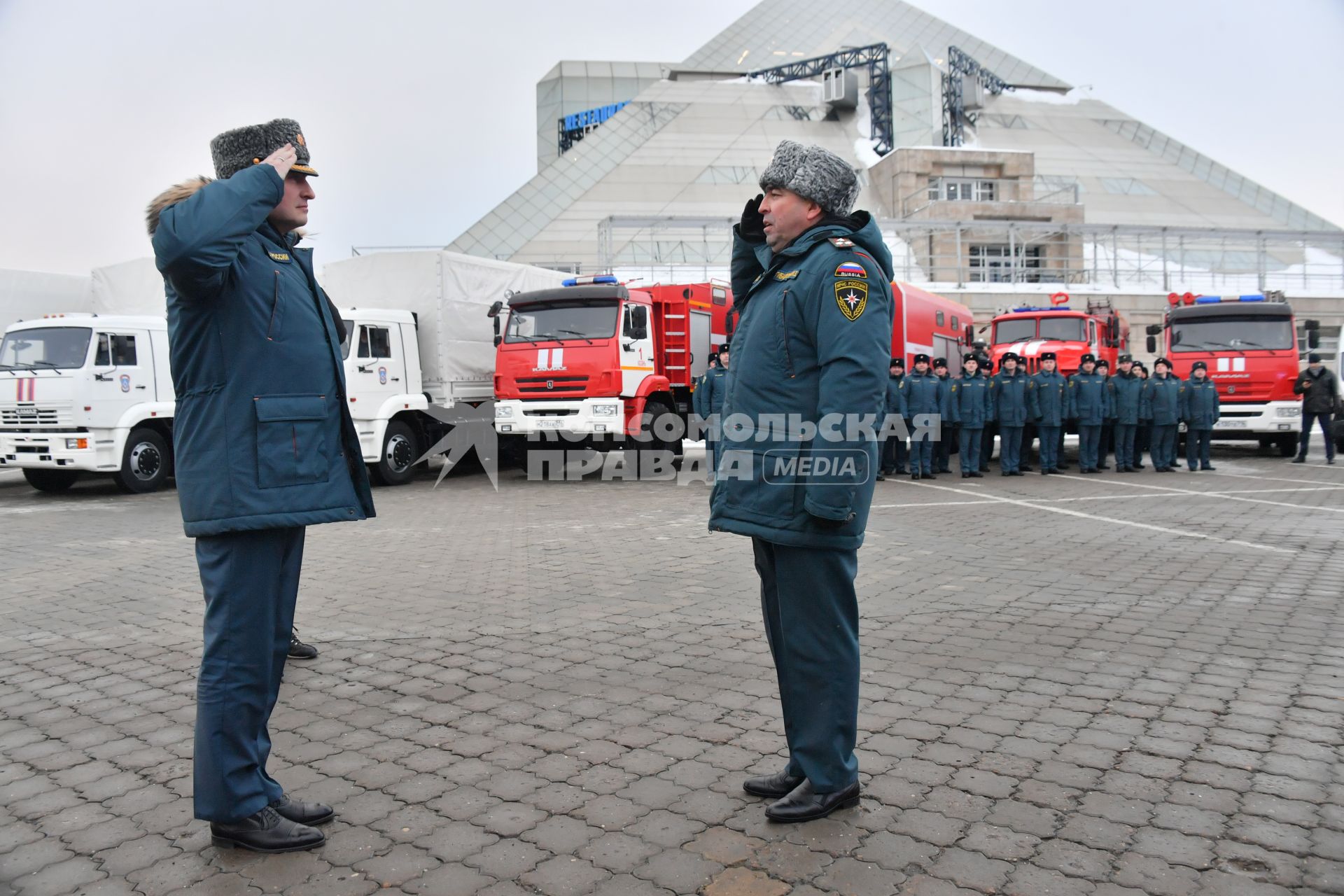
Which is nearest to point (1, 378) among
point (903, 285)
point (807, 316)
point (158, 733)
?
point (158, 733)

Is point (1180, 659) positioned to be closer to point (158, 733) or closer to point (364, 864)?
point (364, 864)

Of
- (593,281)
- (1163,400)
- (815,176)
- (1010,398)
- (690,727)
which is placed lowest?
(690,727)

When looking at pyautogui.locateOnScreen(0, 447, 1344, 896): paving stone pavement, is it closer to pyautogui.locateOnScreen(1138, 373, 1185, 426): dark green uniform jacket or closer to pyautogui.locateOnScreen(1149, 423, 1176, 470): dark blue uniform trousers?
pyautogui.locateOnScreen(1138, 373, 1185, 426): dark green uniform jacket

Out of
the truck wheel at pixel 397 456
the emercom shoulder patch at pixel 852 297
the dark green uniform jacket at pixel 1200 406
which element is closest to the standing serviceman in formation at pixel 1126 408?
the dark green uniform jacket at pixel 1200 406

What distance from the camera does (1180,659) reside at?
4.80 metres

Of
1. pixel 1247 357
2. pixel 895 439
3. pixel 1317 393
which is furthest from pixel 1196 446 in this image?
pixel 895 439

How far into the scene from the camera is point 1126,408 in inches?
629

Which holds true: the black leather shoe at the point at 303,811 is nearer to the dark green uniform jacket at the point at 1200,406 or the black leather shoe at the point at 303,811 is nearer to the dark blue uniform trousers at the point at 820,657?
the dark blue uniform trousers at the point at 820,657

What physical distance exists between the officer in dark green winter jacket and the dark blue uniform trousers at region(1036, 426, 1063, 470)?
6.58 feet

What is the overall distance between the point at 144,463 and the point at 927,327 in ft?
47.3

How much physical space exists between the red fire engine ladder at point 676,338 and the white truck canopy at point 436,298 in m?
2.87

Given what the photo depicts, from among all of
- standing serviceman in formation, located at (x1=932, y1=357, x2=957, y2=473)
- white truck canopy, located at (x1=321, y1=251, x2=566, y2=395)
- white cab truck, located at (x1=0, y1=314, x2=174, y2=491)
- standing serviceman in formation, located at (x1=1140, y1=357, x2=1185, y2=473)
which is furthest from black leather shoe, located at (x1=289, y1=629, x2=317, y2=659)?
standing serviceman in formation, located at (x1=1140, y1=357, x2=1185, y2=473)

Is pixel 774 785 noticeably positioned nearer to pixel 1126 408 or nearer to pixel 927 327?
pixel 1126 408

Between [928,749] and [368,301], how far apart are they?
14.1 m
